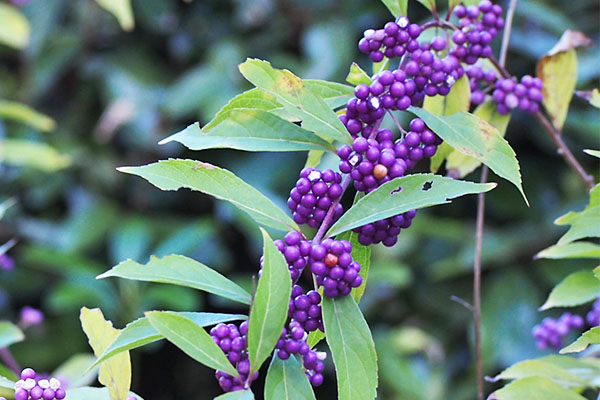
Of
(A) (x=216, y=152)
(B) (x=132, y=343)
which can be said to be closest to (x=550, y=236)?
(A) (x=216, y=152)

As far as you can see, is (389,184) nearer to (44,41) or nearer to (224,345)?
(224,345)

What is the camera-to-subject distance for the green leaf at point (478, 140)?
506 mm

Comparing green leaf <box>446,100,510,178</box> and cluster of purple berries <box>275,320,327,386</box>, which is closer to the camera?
cluster of purple berries <box>275,320,327,386</box>

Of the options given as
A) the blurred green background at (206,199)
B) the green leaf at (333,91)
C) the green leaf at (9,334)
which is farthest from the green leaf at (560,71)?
the blurred green background at (206,199)

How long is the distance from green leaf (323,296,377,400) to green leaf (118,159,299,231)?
7 centimetres

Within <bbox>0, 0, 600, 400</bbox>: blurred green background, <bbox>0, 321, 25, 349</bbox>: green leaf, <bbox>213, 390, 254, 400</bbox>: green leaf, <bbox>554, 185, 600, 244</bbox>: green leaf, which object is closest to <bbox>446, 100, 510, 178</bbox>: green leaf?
<bbox>554, 185, 600, 244</bbox>: green leaf

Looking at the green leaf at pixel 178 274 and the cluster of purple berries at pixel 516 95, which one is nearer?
the green leaf at pixel 178 274

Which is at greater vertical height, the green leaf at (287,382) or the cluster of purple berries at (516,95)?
the cluster of purple berries at (516,95)

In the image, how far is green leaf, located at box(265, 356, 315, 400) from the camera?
1.48 ft

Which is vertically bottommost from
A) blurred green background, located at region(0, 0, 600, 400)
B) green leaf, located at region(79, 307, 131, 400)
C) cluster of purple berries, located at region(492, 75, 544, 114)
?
blurred green background, located at region(0, 0, 600, 400)

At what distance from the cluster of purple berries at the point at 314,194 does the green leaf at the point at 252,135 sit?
0.12ft

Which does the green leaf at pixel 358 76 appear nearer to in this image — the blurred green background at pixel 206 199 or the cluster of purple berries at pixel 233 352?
the cluster of purple berries at pixel 233 352

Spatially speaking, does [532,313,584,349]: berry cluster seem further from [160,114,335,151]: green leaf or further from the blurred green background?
the blurred green background

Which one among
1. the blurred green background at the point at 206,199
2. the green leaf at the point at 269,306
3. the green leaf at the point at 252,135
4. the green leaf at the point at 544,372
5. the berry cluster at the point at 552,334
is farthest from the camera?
the blurred green background at the point at 206,199
